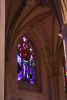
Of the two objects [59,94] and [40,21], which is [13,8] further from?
[59,94]

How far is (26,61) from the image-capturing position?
15.7 meters

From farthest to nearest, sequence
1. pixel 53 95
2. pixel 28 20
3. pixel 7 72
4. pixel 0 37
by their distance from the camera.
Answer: pixel 53 95
pixel 28 20
pixel 7 72
pixel 0 37

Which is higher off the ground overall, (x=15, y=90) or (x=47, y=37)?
(x=47, y=37)

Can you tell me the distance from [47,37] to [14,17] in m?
3.24

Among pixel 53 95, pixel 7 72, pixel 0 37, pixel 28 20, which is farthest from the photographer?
pixel 53 95

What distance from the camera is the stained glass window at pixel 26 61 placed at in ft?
49.5

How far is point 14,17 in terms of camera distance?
1394 cm

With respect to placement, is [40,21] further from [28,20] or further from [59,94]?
[59,94]

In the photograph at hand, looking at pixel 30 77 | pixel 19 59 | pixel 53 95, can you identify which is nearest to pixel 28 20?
pixel 19 59

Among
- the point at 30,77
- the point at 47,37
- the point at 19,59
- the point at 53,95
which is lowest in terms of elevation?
the point at 53,95

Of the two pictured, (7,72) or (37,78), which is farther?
(37,78)

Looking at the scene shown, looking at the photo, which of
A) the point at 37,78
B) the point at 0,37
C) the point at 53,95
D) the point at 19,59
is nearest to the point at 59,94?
the point at 53,95

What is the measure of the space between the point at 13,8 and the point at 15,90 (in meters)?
3.90

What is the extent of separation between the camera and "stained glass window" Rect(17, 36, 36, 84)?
Result: 49.5 ft
